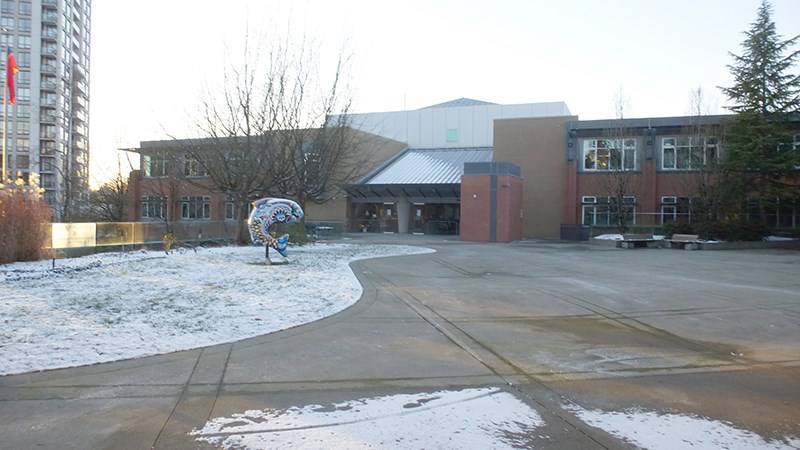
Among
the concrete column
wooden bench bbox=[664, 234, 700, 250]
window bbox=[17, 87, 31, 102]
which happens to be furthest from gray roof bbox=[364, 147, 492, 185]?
window bbox=[17, 87, 31, 102]

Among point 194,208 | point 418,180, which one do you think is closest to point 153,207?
point 194,208

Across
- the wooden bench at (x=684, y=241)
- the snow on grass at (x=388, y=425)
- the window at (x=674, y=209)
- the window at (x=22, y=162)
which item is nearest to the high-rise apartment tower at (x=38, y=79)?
the window at (x=22, y=162)

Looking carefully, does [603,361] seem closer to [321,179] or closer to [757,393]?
[757,393]

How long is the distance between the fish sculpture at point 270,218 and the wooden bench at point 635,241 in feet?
68.3

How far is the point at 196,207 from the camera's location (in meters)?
46.9

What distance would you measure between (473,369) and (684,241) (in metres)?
27.8

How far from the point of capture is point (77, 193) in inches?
1435

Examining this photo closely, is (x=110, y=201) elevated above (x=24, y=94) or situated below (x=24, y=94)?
below

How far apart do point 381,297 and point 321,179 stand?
48.0ft

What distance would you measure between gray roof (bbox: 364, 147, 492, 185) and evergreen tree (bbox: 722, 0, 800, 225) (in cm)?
1870

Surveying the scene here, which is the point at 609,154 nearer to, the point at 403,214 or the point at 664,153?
the point at 664,153

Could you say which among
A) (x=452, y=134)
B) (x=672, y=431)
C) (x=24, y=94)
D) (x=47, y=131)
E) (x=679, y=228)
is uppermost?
(x=24, y=94)

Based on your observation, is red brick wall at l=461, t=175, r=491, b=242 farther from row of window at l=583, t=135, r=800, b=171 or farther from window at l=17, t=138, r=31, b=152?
window at l=17, t=138, r=31, b=152

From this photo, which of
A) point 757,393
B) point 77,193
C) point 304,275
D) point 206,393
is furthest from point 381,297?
point 77,193
